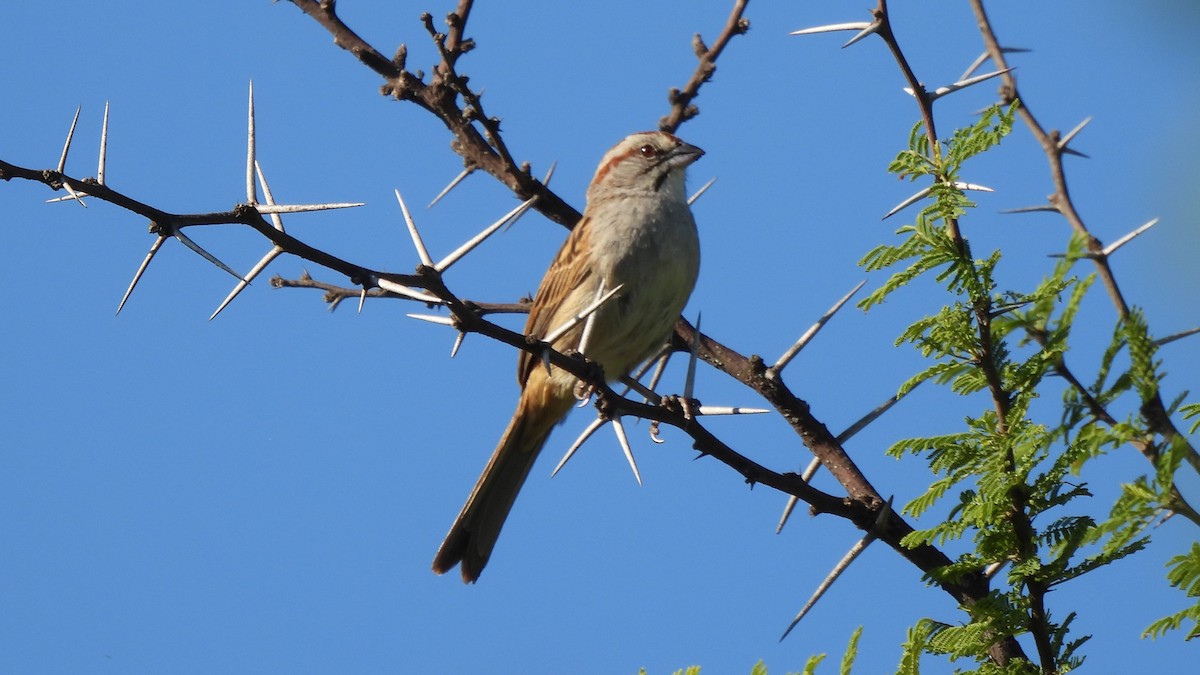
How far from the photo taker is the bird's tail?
5.59 meters

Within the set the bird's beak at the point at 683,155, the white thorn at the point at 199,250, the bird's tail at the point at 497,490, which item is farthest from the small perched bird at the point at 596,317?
the white thorn at the point at 199,250

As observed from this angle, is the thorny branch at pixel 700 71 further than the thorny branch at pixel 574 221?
Yes

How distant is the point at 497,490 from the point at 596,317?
1.00 meters

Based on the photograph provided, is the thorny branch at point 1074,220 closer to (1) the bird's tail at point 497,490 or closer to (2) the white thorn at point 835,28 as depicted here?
(2) the white thorn at point 835,28

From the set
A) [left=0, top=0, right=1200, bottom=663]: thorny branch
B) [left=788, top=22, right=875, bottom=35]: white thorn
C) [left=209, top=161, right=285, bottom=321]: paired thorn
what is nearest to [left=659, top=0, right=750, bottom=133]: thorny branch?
[left=0, top=0, right=1200, bottom=663]: thorny branch

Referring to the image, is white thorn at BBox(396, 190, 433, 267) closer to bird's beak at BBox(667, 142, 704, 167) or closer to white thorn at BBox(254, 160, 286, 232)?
white thorn at BBox(254, 160, 286, 232)

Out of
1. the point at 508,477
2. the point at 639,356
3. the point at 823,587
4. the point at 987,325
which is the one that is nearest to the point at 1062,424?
the point at 987,325

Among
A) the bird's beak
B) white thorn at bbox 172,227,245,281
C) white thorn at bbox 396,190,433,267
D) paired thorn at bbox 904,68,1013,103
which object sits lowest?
white thorn at bbox 172,227,245,281

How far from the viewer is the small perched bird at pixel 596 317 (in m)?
5.45

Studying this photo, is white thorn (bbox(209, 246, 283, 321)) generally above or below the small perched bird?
below

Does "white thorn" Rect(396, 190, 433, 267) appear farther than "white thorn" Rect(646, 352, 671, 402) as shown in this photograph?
No

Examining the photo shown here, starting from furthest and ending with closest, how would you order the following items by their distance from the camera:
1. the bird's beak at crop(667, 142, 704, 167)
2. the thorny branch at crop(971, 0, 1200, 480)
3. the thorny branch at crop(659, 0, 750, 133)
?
1. the bird's beak at crop(667, 142, 704, 167)
2. the thorny branch at crop(659, 0, 750, 133)
3. the thorny branch at crop(971, 0, 1200, 480)

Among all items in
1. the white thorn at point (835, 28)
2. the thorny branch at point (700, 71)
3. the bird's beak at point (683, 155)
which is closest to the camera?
the white thorn at point (835, 28)

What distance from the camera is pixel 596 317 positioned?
17.4 feet
